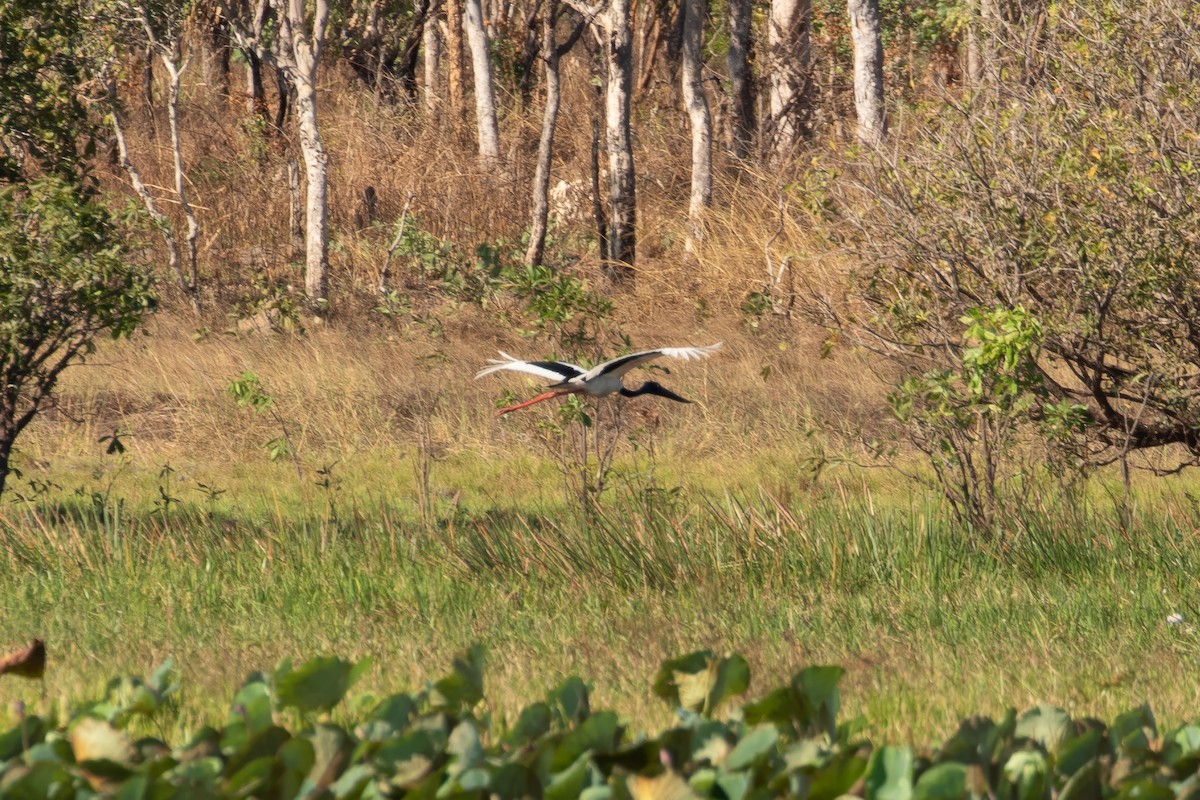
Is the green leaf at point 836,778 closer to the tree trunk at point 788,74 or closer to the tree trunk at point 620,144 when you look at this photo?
the tree trunk at point 620,144

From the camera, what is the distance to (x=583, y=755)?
3.57 meters

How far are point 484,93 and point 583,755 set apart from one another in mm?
16762

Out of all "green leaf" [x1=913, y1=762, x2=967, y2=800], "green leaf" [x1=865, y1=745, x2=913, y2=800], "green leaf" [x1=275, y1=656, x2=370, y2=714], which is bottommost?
"green leaf" [x1=865, y1=745, x2=913, y2=800]

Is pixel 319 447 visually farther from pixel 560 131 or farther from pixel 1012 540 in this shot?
pixel 560 131

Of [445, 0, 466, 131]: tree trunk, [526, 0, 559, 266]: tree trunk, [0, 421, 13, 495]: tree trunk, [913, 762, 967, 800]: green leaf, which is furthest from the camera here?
[445, 0, 466, 131]: tree trunk

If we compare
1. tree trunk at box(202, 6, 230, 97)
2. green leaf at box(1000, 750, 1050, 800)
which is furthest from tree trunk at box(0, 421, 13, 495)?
tree trunk at box(202, 6, 230, 97)

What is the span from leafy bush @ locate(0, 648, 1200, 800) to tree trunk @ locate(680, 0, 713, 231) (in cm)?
1365

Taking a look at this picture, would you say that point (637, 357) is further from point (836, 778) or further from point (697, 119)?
point (697, 119)

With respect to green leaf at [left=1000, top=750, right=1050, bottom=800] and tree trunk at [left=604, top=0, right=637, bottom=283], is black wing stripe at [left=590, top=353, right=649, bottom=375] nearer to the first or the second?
green leaf at [left=1000, top=750, right=1050, bottom=800]

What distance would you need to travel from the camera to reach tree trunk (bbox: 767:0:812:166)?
1864 centimetres

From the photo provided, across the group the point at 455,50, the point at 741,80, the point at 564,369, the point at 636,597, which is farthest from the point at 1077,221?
the point at 455,50

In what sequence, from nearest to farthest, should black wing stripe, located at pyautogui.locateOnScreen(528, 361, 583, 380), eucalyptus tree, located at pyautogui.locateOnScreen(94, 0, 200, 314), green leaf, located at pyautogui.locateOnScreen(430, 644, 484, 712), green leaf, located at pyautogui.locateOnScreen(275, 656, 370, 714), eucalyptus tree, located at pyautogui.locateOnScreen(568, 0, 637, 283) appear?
green leaf, located at pyautogui.locateOnScreen(275, 656, 370, 714) → green leaf, located at pyautogui.locateOnScreen(430, 644, 484, 712) → black wing stripe, located at pyautogui.locateOnScreen(528, 361, 583, 380) → eucalyptus tree, located at pyautogui.locateOnScreen(568, 0, 637, 283) → eucalyptus tree, located at pyautogui.locateOnScreen(94, 0, 200, 314)

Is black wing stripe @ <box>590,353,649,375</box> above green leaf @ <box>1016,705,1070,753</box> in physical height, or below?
above

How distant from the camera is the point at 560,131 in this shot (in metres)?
22.3
